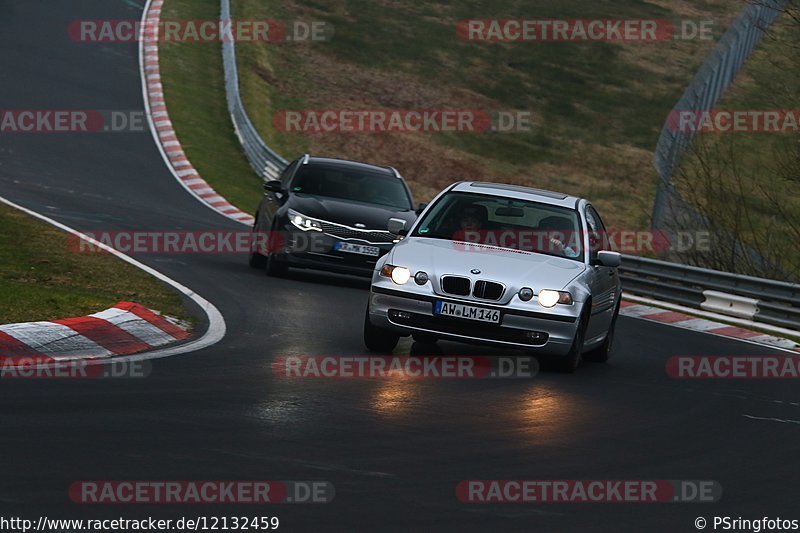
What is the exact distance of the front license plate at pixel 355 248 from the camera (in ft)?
57.8

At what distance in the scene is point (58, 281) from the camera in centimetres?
1427

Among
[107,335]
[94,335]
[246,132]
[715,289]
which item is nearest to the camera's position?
[94,335]

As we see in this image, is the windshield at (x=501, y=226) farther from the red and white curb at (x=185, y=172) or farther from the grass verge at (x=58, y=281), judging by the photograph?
the red and white curb at (x=185, y=172)

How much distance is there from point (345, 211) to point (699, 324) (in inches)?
196

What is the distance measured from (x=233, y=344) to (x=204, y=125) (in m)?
25.0

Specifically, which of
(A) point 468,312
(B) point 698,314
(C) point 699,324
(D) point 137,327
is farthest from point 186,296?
(B) point 698,314

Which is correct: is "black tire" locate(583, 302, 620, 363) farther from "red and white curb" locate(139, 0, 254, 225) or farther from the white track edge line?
"red and white curb" locate(139, 0, 254, 225)

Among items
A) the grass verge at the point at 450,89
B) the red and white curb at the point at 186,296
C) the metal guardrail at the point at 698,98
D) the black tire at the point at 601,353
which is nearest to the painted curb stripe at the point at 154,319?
the red and white curb at the point at 186,296

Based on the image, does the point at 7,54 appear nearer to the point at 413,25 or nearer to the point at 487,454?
the point at 413,25

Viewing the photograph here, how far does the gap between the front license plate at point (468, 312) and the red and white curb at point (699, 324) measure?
6777 mm

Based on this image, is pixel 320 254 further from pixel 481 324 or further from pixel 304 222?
pixel 481 324

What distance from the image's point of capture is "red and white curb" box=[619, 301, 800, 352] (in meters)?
17.7

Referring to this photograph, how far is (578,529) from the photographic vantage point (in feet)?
21.3

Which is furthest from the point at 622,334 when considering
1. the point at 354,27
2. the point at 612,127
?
the point at 354,27
